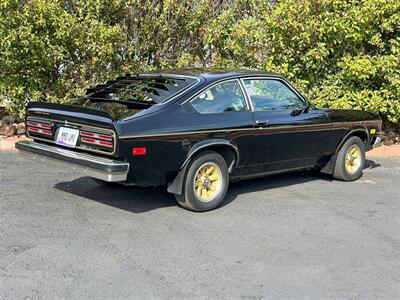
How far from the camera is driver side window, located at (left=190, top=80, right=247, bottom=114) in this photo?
5.68 metres

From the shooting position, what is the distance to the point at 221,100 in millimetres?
5906

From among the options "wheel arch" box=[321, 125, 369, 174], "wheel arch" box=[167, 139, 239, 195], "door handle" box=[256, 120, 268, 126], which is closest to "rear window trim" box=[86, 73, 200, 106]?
"wheel arch" box=[167, 139, 239, 195]

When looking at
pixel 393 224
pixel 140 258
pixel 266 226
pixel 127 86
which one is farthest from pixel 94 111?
pixel 393 224

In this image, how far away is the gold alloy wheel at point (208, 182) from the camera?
5621 millimetres

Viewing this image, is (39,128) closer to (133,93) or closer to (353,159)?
(133,93)

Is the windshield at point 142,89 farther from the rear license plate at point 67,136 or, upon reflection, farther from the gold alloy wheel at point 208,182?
the gold alloy wheel at point 208,182

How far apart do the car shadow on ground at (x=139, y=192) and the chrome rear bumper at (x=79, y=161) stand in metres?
0.77

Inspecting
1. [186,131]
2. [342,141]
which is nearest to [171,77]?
[186,131]

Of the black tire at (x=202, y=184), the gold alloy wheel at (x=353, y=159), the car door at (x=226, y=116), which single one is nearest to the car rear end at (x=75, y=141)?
the black tire at (x=202, y=184)

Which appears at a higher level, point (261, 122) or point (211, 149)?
point (261, 122)

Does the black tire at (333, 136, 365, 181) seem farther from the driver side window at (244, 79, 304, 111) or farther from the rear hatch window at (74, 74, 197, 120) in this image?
the rear hatch window at (74, 74, 197, 120)

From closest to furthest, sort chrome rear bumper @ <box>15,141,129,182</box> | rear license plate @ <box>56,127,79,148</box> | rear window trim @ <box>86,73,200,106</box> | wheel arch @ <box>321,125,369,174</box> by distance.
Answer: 1. chrome rear bumper @ <box>15,141,129,182</box>
2. rear license plate @ <box>56,127,79,148</box>
3. rear window trim @ <box>86,73,200,106</box>
4. wheel arch @ <box>321,125,369,174</box>

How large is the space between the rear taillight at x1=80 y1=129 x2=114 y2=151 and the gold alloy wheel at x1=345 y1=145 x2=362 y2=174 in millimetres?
3913

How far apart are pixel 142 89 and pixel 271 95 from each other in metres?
1.68
